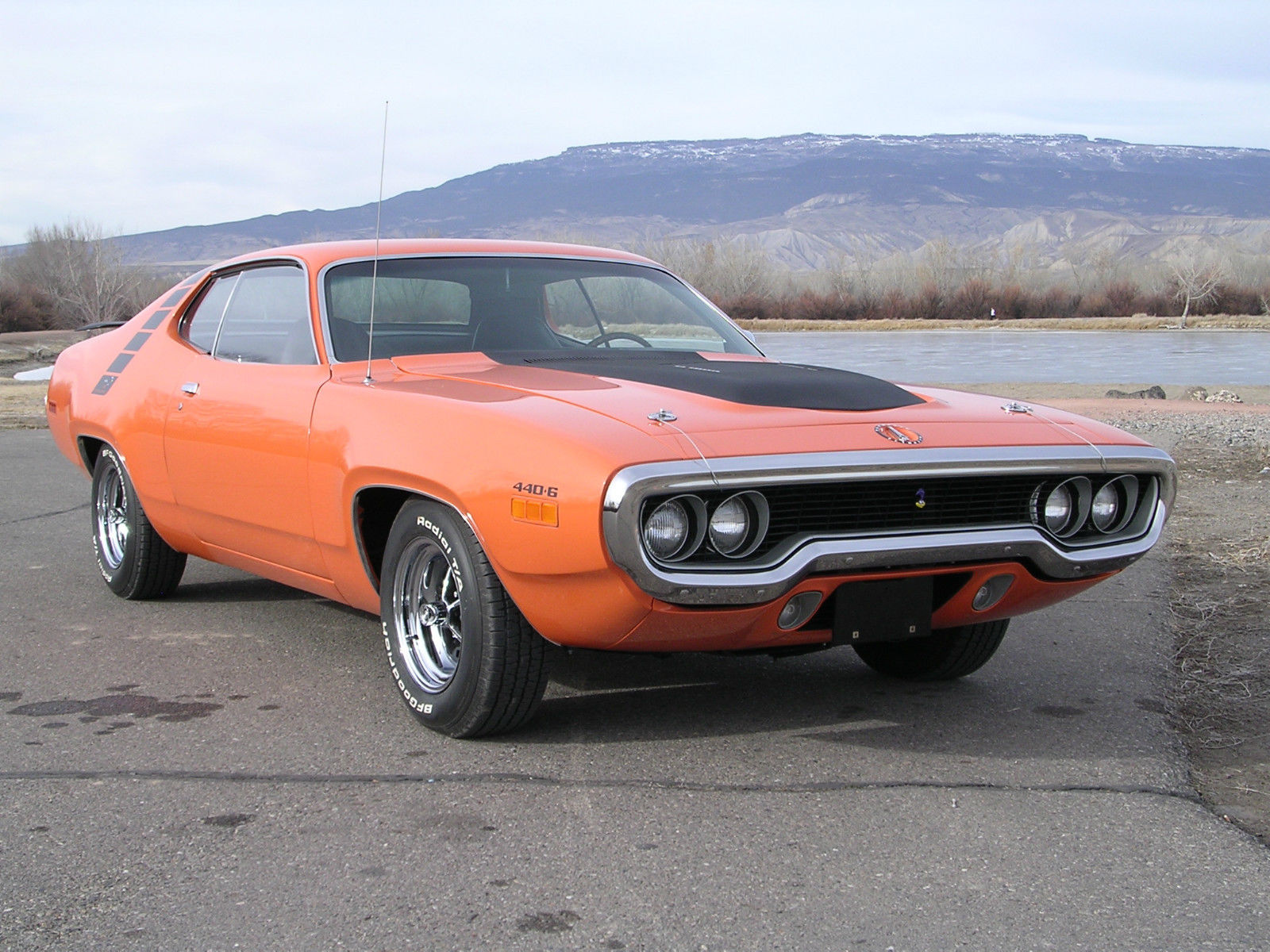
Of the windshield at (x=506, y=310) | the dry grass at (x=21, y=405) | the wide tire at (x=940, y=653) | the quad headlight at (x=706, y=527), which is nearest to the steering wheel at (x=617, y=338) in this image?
the windshield at (x=506, y=310)

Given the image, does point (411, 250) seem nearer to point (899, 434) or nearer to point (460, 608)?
point (460, 608)

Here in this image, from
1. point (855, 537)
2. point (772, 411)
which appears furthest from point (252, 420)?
point (855, 537)

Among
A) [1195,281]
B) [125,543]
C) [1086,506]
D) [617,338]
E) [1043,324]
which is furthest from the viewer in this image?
[1195,281]

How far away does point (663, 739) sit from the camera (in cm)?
376

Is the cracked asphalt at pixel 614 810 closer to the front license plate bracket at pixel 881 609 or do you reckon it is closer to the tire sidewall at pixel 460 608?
the tire sidewall at pixel 460 608

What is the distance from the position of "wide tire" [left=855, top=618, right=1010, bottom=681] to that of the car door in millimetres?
1881

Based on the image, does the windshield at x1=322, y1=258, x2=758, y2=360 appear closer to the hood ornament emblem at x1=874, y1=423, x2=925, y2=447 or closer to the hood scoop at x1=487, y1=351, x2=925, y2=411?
the hood scoop at x1=487, y1=351, x2=925, y2=411

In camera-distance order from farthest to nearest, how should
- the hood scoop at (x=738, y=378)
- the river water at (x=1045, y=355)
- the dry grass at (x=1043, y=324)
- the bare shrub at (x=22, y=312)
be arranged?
the dry grass at (x=1043, y=324) → the bare shrub at (x=22, y=312) → the river water at (x=1045, y=355) → the hood scoop at (x=738, y=378)

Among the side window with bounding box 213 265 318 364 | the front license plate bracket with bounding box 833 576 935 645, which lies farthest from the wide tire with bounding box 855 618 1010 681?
the side window with bounding box 213 265 318 364

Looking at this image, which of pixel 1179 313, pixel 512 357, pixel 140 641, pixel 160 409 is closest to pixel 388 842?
pixel 512 357

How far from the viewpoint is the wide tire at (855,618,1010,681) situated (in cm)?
428

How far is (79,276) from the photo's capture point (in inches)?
2383

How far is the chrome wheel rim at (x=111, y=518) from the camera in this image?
5.67m

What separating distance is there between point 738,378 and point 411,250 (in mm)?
1485
